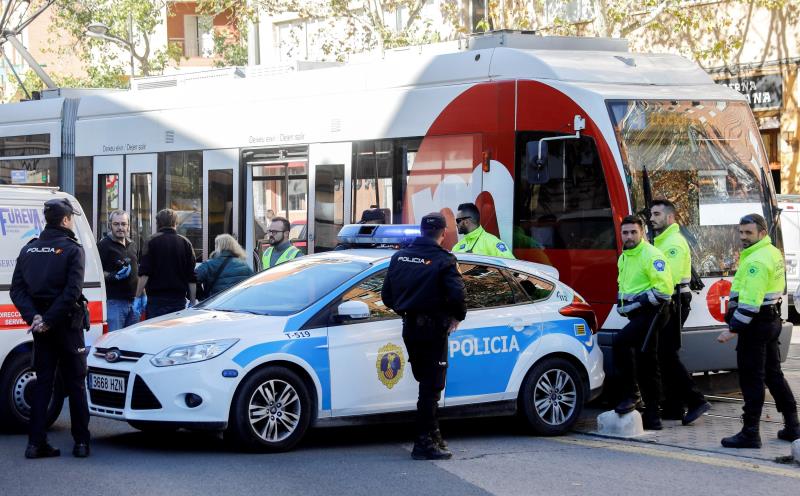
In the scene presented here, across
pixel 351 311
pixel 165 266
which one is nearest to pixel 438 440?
pixel 351 311

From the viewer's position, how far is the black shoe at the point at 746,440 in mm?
9633

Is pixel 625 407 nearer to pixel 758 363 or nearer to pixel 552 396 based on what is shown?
pixel 552 396

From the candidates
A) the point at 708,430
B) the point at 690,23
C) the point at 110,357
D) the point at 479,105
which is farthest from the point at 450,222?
the point at 690,23

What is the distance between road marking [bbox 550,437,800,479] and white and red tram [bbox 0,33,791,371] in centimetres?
147

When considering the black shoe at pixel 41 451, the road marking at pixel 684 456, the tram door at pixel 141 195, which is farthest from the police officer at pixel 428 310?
the tram door at pixel 141 195

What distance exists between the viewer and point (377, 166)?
1403 centimetres

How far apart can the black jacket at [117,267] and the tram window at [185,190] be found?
333 centimetres

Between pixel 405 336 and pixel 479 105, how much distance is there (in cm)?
416

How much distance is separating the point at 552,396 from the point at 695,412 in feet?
4.37

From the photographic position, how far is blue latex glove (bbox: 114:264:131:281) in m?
12.9

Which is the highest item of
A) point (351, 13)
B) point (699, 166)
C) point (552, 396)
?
point (351, 13)

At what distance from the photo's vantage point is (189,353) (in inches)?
360

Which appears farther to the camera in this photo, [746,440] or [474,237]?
[474,237]

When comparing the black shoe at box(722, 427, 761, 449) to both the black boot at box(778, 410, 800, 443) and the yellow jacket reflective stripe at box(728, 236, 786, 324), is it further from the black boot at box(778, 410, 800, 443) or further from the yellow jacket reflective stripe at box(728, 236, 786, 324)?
the yellow jacket reflective stripe at box(728, 236, 786, 324)
